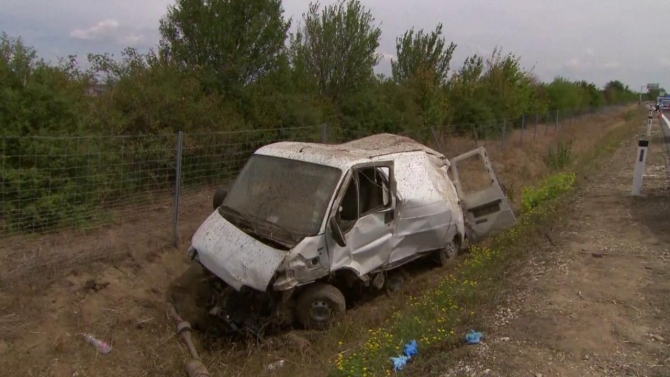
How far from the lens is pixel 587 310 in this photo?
4.58m

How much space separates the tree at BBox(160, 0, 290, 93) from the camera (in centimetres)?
1073

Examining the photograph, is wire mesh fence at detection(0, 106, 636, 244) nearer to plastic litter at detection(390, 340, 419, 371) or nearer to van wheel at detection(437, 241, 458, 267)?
van wheel at detection(437, 241, 458, 267)

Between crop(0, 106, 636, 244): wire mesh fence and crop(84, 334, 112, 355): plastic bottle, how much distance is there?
193 centimetres

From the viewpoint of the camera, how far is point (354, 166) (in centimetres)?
587

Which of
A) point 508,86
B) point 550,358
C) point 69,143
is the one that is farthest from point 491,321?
point 508,86

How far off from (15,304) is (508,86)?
25.6 metres

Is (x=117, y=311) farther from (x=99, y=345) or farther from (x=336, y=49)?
(x=336, y=49)

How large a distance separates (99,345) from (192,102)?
553cm

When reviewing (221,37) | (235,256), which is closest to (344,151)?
(235,256)

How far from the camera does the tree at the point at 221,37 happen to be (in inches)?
422

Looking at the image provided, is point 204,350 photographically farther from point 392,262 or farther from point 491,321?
point 491,321

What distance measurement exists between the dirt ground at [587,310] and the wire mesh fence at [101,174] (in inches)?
186

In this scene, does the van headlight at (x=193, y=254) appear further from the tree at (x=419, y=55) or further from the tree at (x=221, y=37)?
the tree at (x=419, y=55)

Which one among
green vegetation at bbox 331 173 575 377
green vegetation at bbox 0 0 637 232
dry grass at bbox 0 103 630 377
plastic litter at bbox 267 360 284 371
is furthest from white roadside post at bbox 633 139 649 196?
plastic litter at bbox 267 360 284 371
